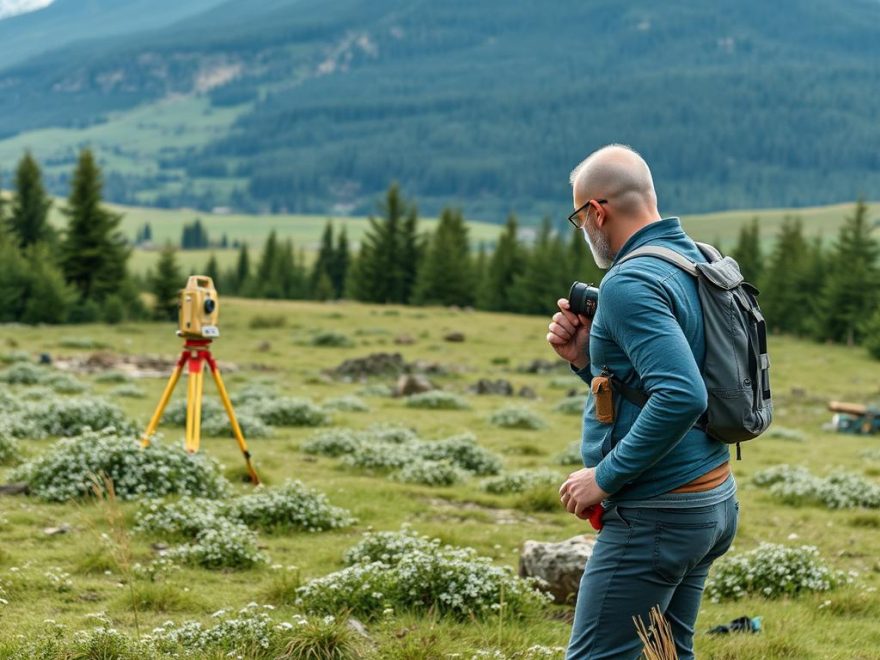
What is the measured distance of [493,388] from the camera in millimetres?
39344

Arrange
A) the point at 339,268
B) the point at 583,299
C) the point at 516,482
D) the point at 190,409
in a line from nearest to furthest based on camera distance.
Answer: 1. the point at 583,299
2. the point at 190,409
3. the point at 516,482
4. the point at 339,268

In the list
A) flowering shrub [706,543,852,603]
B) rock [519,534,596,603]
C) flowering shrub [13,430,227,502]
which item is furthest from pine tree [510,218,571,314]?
rock [519,534,596,603]

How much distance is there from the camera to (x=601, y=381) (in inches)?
242

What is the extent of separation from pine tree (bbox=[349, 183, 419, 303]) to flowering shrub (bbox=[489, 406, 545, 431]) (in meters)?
87.7

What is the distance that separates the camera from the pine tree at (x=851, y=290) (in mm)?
87812

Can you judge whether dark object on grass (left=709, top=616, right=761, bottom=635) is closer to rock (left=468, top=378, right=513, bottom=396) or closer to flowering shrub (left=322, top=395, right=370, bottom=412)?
flowering shrub (left=322, top=395, right=370, bottom=412)

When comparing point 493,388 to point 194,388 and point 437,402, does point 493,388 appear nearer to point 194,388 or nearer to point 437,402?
point 437,402

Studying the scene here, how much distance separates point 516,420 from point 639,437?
2258cm

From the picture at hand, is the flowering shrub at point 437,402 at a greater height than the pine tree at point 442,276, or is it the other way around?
the flowering shrub at point 437,402

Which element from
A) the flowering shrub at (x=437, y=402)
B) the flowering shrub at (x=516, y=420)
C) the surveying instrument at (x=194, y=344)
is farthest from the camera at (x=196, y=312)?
the flowering shrub at (x=437, y=402)

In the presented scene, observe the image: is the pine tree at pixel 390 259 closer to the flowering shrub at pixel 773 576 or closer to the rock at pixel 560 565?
the flowering shrub at pixel 773 576

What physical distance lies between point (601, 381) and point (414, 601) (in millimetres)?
4617

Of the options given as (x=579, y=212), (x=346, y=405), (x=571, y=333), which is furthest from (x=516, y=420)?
(x=579, y=212)

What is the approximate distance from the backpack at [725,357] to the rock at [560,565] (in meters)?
4.83
